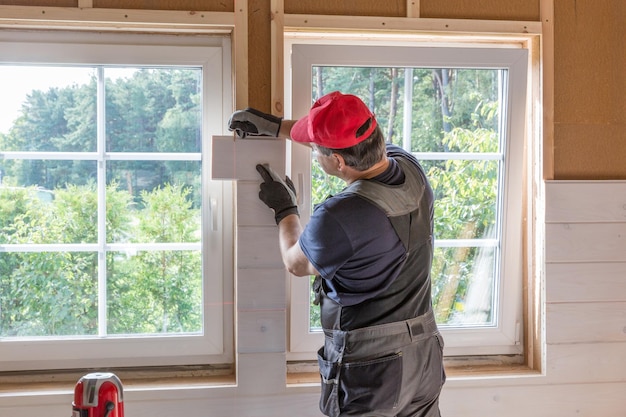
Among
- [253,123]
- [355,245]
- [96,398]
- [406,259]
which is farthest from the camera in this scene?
[253,123]

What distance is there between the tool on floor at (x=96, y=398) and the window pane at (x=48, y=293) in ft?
3.70

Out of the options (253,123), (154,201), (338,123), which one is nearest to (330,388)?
(338,123)

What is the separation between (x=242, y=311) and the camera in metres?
2.36

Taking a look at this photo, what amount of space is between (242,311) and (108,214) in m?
0.62

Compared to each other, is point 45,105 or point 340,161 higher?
point 45,105

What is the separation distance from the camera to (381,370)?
1.91 meters

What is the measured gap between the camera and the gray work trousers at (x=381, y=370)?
1913 millimetres

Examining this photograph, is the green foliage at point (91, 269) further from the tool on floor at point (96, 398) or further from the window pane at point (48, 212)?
the tool on floor at point (96, 398)

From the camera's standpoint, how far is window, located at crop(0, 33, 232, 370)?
2.42 metres

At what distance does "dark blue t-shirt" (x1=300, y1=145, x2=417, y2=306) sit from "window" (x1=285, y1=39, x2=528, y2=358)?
2.14 feet

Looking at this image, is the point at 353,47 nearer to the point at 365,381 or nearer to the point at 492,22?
the point at 492,22

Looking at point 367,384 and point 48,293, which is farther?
point 48,293

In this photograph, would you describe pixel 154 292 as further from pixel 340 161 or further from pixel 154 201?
pixel 340 161

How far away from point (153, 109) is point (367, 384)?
1.28 meters
